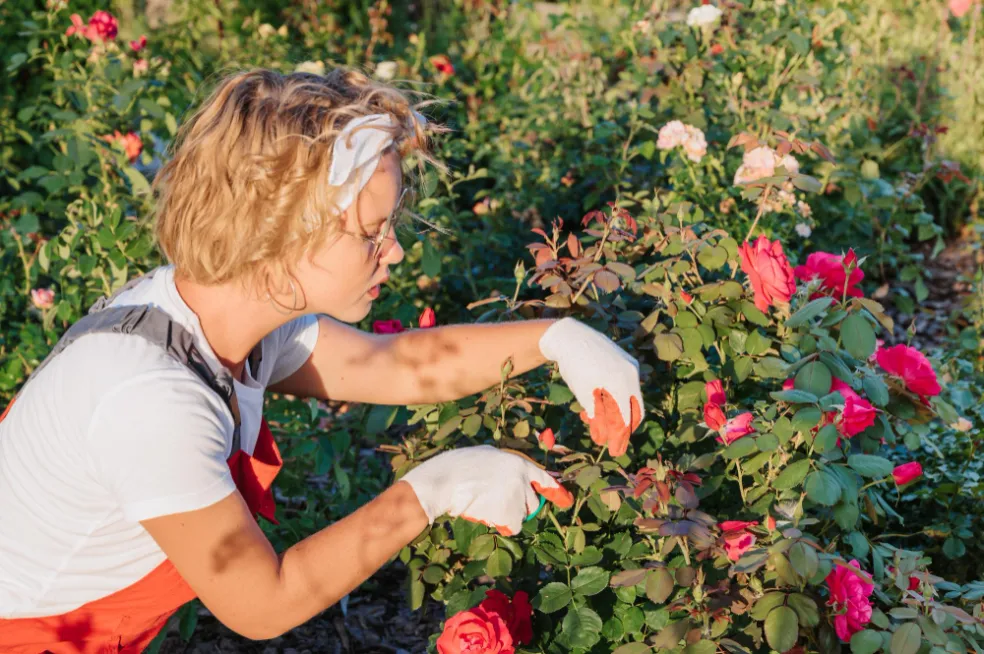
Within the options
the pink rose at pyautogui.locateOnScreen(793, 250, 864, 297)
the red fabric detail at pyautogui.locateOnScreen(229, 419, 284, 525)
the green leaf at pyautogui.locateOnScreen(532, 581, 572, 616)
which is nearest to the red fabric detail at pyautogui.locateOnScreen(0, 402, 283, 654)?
the red fabric detail at pyautogui.locateOnScreen(229, 419, 284, 525)

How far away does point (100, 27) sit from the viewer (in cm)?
304

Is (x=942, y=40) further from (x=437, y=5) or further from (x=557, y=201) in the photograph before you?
(x=437, y=5)

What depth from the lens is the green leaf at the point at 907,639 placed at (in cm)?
146

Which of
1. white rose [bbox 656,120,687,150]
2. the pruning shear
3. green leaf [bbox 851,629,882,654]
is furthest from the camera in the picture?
white rose [bbox 656,120,687,150]

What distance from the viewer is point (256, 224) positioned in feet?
4.95

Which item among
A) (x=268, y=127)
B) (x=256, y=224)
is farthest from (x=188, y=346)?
(x=268, y=127)

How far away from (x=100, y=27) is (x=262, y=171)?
1899mm

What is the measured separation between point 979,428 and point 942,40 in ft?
11.3

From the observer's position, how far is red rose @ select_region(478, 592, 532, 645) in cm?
156

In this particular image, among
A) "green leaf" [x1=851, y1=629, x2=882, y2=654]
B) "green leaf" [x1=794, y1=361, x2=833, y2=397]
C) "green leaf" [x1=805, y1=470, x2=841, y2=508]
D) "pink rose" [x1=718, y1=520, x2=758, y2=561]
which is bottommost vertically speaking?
"green leaf" [x1=851, y1=629, x2=882, y2=654]

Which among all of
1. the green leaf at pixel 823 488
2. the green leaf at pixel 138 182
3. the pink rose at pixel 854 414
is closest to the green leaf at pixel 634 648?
the green leaf at pixel 823 488

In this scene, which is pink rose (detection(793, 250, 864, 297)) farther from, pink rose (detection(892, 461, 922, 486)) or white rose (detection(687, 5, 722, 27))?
white rose (detection(687, 5, 722, 27))

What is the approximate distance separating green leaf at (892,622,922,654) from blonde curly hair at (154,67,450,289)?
1.02 metres

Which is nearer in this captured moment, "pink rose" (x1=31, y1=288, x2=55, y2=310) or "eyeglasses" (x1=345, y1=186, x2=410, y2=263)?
"eyeglasses" (x1=345, y1=186, x2=410, y2=263)
